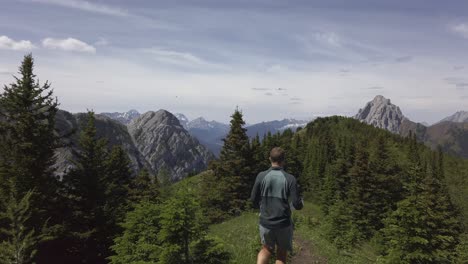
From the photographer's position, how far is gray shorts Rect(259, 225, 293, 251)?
28.7 feet

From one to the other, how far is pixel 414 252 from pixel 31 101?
82.1 ft

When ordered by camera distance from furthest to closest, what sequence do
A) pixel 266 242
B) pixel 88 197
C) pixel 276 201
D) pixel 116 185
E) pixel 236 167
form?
pixel 236 167 → pixel 116 185 → pixel 88 197 → pixel 266 242 → pixel 276 201

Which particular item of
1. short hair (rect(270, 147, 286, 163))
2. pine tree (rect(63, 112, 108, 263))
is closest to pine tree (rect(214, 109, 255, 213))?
pine tree (rect(63, 112, 108, 263))

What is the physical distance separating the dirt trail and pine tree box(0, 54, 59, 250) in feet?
50.8

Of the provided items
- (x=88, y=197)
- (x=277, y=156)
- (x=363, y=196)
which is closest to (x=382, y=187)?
(x=363, y=196)

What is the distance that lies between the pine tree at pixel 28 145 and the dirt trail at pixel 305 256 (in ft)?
50.8

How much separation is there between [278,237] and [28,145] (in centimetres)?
2054

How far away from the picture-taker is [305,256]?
1989 centimetres

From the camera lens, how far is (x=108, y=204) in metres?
30.4

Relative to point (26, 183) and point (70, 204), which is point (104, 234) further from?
point (26, 183)

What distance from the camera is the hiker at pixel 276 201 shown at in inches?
340

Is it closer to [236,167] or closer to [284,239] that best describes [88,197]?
[236,167]

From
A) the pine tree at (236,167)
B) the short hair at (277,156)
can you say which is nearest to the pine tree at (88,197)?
the pine tree at (236,167)

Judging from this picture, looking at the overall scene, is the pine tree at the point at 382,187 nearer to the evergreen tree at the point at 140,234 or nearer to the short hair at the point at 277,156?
the evergreen tree at the point at 140,234
